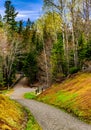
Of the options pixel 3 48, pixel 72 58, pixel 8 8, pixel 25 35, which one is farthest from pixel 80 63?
pixel 8 8

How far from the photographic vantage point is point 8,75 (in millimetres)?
84312

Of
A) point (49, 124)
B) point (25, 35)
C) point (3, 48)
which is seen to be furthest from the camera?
point (25, 35)

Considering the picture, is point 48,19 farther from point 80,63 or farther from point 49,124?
point 49,124

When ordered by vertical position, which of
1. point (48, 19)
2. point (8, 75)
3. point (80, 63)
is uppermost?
point (48, 19)

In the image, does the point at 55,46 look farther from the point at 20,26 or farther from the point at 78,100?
the point at 20,26

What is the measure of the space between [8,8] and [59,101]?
85083 millimetres

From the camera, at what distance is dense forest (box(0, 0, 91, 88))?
189 feet

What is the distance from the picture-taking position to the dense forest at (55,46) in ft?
189

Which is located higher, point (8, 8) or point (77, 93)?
point (8, 8)

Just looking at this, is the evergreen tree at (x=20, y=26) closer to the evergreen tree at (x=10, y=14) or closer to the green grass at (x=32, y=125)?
the evergreen tree at (x=10, y=14)

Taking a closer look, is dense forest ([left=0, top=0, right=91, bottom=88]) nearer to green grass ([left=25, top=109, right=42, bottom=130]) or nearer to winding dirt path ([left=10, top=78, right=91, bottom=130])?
winding dirt path ([left=10, top=78, right=91, bottom=130])

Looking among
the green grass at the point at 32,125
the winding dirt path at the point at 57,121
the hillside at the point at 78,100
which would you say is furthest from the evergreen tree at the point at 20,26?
the green grass at the point at 32,125

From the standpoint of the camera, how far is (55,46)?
2421 inches

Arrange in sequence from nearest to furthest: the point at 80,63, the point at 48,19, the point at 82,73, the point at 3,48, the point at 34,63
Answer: the point at 82,73
the point at 80,63
the point at 48,19
the point at 3,48
the point at 34,63
